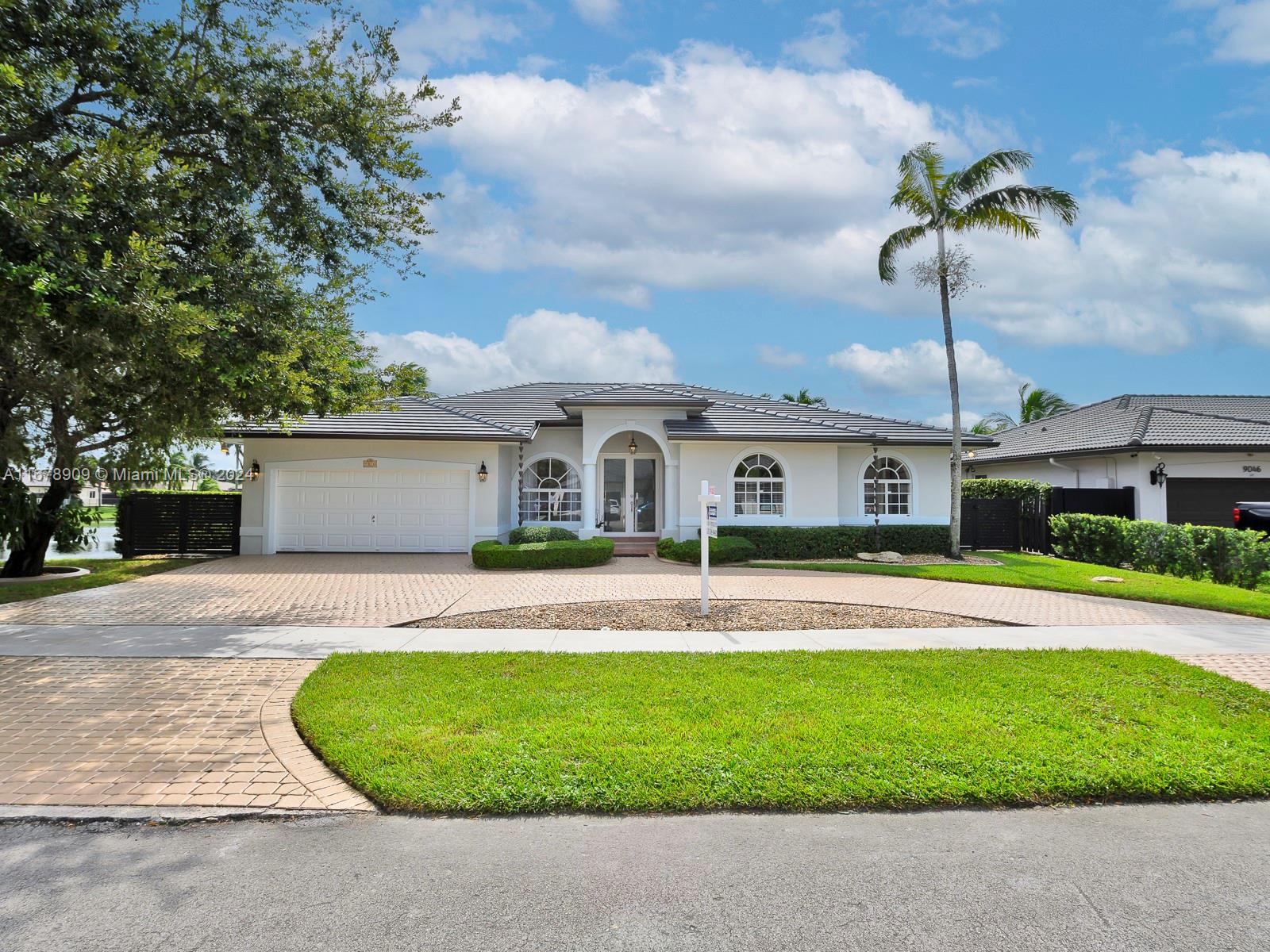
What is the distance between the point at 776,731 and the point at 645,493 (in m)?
15.7

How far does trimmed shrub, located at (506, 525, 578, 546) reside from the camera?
1738 centimetres

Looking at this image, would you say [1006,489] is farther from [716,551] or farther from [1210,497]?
[716,551]

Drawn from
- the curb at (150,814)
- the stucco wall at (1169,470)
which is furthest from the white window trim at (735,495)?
the curb at (150,814)

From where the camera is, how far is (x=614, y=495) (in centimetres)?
2084

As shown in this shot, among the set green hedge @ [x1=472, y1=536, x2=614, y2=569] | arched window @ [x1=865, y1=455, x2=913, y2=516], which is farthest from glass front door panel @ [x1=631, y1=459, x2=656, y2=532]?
arched window @ [x1=865, y1=455, x2=913, y2=516]

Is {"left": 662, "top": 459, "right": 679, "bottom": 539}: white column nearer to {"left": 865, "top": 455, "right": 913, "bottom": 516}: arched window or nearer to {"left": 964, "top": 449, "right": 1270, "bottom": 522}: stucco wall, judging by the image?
{"left": 865, "top": 455, "right": 913, "bottom": 516}: arched window

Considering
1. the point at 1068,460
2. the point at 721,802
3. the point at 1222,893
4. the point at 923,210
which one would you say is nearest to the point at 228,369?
the point at 721,802

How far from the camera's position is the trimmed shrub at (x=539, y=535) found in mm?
17375

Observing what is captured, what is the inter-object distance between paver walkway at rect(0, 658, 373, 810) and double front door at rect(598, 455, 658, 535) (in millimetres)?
13483

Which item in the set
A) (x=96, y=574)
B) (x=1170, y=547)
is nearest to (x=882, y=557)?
(x=1170, y=547)

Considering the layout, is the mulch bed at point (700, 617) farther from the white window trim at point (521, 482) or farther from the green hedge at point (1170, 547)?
the white window trim at point (521, 482)

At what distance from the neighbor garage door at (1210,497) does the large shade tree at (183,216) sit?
67.8 feet

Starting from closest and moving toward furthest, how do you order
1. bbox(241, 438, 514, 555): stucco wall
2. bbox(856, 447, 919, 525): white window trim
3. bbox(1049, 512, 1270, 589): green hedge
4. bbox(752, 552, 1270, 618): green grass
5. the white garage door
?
bbox(752, 552, 1270, 618): green grass
bbox(1049, 512, 1270, 589): green hedge
bbox(241, 438, 514, 555): stucco wall
the white garage door
bbox(856, 447, 919, 525): white window trim

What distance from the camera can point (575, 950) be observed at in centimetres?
296
